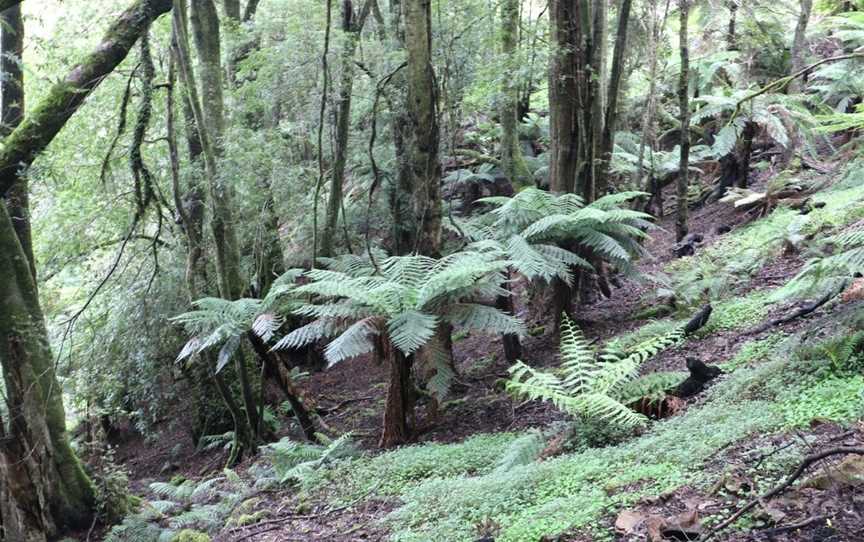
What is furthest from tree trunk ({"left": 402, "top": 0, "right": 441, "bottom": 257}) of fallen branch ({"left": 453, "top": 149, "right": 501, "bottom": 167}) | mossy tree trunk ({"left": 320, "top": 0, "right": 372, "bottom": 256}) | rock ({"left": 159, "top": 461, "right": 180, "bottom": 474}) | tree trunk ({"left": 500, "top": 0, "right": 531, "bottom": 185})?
fallen branch ({"left": 453, "top": 149, "right": 501, "bottom": 167})

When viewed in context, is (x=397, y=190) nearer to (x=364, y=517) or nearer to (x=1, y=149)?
(x=1, y=149)

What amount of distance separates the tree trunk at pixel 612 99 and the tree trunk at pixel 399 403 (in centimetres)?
416

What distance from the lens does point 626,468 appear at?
3783mm

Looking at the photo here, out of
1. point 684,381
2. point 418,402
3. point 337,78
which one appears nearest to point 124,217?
point 337,78

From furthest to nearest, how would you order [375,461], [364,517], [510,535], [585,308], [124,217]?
[124,217], [585,308], [375,461], [364,517], [510,535]

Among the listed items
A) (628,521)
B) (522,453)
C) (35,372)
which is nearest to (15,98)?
(35,372)

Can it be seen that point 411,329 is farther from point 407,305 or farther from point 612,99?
point 612,99

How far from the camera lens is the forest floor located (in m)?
2.98

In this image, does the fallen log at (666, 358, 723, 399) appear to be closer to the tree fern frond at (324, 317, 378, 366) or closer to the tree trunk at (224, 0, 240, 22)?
the tree fern frond at (324, 317, 378, 366)

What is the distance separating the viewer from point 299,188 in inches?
445

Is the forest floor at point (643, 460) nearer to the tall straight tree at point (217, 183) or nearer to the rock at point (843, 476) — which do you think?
the rock at point (843, 476)

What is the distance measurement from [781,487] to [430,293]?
3571 mm

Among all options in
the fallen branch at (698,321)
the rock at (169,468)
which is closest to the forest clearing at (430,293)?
the fallen branch at (698,321)

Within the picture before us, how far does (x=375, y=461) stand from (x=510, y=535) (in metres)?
2.59
